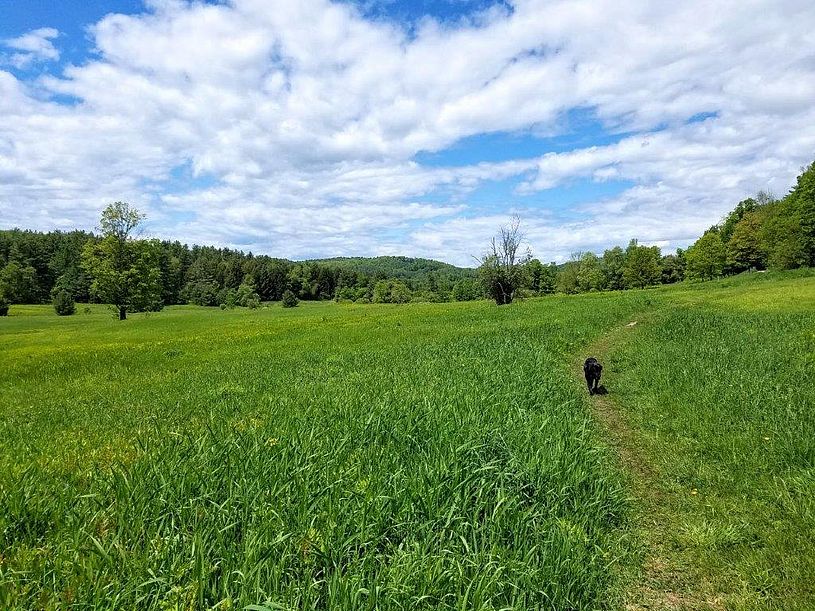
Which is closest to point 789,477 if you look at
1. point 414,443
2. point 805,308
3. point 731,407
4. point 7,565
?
point 731,407

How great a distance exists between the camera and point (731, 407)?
30.8 ft

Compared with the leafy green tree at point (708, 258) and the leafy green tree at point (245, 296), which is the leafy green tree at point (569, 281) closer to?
the leafy green tree at point (708, 258)

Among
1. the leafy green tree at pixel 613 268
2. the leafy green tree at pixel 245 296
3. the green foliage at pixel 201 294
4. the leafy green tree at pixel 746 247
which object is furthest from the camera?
the leafy green tree at pixel 613 268

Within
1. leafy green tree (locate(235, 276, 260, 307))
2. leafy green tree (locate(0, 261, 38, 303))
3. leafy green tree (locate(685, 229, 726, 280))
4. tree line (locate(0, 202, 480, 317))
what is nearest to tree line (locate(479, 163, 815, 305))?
leafy green tree (locate(685, 229, 726, 280))

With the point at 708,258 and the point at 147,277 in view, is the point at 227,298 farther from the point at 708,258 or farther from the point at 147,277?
the point at 708,258

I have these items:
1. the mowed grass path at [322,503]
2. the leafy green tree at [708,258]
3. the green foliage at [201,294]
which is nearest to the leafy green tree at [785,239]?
the leafy green tree at [708,258]

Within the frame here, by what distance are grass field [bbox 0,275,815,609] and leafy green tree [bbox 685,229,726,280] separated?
85249 mm

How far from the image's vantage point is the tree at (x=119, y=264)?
53.0 meters

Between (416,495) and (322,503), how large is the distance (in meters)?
1.06

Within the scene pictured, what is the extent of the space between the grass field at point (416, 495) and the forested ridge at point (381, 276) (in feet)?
171

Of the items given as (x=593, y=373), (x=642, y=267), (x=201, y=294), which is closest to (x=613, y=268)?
(x=642, y=267)

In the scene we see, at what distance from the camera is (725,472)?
691 cm

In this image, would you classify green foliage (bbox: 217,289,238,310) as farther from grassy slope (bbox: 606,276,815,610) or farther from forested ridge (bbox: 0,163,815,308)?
grassy slope (bbox: 606,276,815,610)

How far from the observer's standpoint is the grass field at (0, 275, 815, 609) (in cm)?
363
